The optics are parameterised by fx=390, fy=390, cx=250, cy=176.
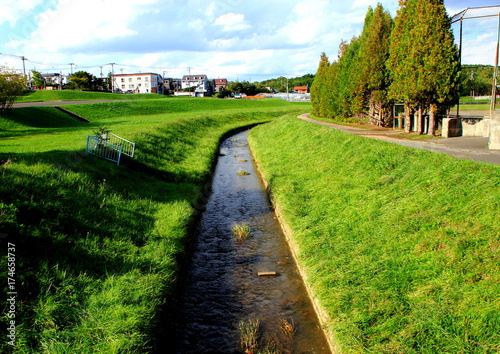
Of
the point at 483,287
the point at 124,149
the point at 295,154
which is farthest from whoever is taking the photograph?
the point at 295,154

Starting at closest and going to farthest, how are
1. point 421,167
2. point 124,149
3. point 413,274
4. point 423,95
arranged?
point 413,274 → point 421,167 → point 124,149 → point 423,95

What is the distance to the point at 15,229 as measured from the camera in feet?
24.2

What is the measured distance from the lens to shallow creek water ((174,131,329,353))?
6.65 meters

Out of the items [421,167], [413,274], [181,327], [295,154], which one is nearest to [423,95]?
[295,154]

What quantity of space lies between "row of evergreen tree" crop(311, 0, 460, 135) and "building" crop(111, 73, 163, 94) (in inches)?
4747

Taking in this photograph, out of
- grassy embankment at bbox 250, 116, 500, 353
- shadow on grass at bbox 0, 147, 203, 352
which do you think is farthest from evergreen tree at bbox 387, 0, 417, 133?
shadow on grass at bbox 0, 147, 203, 352

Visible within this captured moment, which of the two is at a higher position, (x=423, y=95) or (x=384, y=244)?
(x=423, y=95)

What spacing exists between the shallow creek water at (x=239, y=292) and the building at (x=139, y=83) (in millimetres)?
139628

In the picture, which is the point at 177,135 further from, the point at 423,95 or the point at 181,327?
the point at 181,327

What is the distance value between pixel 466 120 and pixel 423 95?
8.77ft

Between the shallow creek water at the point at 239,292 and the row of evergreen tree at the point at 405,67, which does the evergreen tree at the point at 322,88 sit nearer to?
the row of evergreen tree at the point at 405,67

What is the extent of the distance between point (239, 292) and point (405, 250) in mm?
3497

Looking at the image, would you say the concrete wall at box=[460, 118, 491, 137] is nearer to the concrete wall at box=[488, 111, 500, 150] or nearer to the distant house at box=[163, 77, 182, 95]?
the concrete wall at box=[488, 111, 500, 150]

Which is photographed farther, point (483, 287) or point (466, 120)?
point (466, 120)
